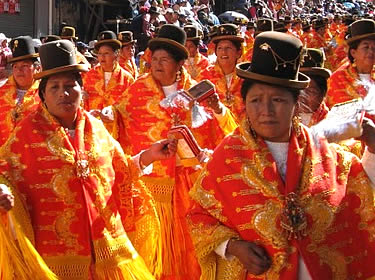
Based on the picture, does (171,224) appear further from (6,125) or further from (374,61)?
(374,61)

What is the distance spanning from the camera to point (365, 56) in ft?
24.2

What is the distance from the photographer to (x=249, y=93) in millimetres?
3398

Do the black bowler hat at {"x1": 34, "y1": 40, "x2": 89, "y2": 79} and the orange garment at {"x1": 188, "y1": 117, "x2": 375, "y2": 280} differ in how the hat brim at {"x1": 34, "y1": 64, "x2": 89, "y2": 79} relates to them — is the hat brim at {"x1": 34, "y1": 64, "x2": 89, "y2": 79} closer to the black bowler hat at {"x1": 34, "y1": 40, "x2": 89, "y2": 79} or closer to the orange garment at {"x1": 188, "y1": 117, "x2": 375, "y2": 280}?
the black bowler hat at {"x1": 34, "y1": 40, "x2": 89, "y2": 79}

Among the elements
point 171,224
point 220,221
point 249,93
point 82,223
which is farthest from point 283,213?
point 171,224

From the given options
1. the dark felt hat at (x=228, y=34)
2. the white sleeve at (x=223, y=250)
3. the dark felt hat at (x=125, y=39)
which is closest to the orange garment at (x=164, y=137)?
the dark felt hat at (x=228, y=34)

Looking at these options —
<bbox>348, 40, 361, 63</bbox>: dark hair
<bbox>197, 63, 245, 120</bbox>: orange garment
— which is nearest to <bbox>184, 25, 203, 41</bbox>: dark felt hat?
<bbox>197, 63, 245, 120</bbox>: orange garment

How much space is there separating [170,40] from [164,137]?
2.80 feet

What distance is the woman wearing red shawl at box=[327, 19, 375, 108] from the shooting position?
7277mm

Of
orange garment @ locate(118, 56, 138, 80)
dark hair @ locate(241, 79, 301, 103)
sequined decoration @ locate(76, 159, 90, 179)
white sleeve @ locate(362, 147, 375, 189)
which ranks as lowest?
sequined decoration @ locate(76, 159, 90, 179)

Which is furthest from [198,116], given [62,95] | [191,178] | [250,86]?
[250,86]

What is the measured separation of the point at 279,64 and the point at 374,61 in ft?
14.1

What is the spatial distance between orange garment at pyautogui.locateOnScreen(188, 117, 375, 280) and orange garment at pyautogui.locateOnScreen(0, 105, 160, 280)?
0.91 m

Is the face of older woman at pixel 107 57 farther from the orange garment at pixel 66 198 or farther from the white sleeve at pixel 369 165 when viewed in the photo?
the white sleeve at pixel 369 165

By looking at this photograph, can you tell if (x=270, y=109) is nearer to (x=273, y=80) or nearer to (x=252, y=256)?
(x=273, y=80)
